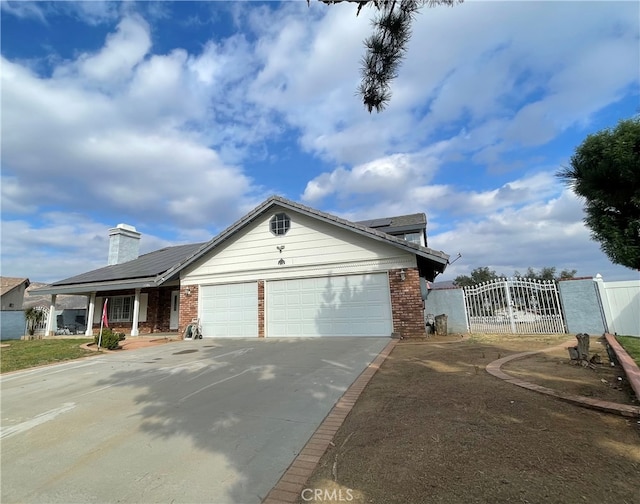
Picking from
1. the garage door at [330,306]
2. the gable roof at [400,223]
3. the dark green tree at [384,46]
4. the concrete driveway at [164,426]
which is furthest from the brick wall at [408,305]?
the dark green tree at [384,46]

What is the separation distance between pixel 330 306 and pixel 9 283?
3459cm

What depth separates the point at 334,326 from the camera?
1232cm

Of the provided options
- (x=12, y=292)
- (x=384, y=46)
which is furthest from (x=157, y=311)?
(x=12, y=292)

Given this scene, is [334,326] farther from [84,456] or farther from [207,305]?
[84,456]

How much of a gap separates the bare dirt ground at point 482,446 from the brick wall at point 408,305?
553 cm

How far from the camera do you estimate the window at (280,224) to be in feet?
45.3

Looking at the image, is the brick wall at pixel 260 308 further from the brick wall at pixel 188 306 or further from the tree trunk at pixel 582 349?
the tree trunk at pixel 582 349

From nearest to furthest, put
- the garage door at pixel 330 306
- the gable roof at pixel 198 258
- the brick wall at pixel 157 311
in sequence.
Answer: the gable roof at pixel 198 258
the garage door at pixel 330 306
the brick wall at pixel 157 311

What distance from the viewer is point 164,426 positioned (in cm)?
434

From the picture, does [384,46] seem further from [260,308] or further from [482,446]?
[260,308]

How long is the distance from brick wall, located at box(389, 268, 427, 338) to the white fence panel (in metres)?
5.64

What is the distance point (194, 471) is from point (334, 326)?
9.32 meters

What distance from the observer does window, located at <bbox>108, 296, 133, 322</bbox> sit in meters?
19.3

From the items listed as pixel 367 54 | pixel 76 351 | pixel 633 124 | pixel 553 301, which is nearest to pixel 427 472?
pixel 367 54
